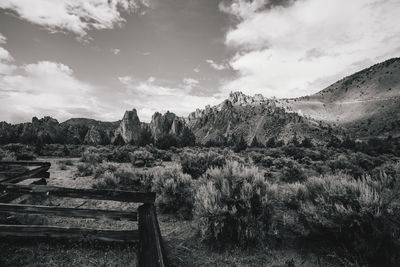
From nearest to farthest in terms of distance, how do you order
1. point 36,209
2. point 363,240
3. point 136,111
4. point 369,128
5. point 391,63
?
point 363,240
point 36,209
point 369,128
point 391,63
point 136,111

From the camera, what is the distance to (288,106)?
15800 centimetres

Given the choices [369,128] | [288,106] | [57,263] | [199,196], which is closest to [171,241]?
[199,196]

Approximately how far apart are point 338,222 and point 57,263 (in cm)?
508

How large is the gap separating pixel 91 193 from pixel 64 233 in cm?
96

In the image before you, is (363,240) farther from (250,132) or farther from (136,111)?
(136,111)

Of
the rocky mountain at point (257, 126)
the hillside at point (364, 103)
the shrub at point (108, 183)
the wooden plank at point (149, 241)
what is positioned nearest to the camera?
the wooden plank at point (149, 241)

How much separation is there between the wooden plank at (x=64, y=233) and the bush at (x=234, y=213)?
5.02ft

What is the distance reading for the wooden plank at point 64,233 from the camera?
12.8 feet

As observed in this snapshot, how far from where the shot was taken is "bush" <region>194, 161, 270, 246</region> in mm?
4449

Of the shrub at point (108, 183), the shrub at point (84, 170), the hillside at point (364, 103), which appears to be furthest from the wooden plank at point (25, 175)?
the hillside at point (364, 103)

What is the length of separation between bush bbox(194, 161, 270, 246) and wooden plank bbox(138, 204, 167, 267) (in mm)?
1378

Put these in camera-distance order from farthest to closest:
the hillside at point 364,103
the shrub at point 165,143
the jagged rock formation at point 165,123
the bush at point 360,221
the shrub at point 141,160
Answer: the jagged rock formation at point 165,123 → the hillside at point 364,103 → the shrub at point 165,143 → the shrub at point 141,160 → the bush at point 360,221

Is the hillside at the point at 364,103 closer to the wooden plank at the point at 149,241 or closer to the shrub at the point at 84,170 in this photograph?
the shrub at the point at 84,170

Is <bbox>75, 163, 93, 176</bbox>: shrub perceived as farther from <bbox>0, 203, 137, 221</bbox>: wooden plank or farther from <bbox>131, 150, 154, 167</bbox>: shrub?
<bbox>0, 203, 137, 221</bbox>: wooden plank
